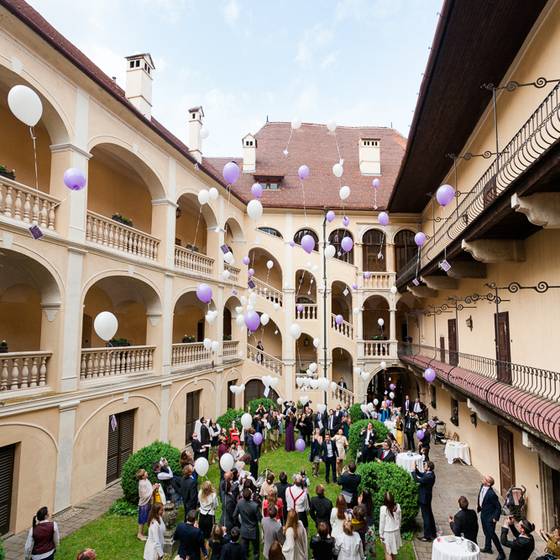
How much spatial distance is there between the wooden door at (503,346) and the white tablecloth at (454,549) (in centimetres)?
476

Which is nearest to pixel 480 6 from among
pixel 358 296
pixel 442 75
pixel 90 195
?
pixel 442 75

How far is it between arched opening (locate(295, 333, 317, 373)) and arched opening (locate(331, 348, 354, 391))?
1.35m

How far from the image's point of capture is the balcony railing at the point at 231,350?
2131 cm

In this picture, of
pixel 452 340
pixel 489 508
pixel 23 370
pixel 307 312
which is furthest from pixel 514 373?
pixel 307 312

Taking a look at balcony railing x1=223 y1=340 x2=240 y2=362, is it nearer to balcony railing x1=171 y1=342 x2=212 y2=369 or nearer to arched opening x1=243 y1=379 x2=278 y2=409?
balcony railing x1=171 y1=342 x2=212 y2=369

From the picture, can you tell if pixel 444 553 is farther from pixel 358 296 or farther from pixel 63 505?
pixel 358 296

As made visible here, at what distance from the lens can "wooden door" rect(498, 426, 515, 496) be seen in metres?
11.5

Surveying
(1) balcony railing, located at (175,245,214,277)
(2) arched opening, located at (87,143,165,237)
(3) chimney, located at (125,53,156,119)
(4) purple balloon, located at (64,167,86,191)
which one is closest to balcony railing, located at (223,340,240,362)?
(1) balcony railing, located at (175,245,214,277)

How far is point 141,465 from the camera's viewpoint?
10930 millimetres

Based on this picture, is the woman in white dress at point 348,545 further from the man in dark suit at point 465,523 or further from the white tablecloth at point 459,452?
the white tablecloth at point 459,452

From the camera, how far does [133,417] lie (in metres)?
14.1

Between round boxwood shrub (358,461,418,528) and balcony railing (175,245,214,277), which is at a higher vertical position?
balcony railing (175,245,214,277)

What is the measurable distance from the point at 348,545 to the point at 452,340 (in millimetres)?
11819

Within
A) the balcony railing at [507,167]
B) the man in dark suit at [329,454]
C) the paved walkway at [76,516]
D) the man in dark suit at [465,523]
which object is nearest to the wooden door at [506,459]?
the man in dark suit at [465,523]
